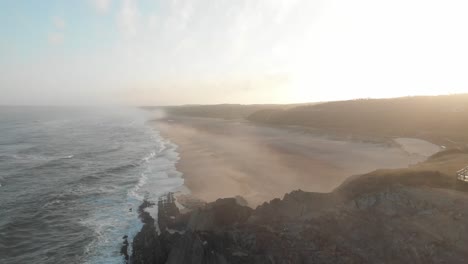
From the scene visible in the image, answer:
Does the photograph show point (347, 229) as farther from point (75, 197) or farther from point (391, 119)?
point (391, 119)

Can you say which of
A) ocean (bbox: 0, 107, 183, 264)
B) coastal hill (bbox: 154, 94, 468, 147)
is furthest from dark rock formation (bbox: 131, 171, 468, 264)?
coastal hill (bbox: 154, 94, 468, 147)

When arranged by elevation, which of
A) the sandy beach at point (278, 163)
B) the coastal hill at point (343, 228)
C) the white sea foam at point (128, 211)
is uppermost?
the coastal hill at point (343, 228)

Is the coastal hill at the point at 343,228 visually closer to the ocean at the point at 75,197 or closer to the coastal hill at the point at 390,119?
the ocean at the point at 75,197

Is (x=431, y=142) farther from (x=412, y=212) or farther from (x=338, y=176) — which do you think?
(x=412, y=212)

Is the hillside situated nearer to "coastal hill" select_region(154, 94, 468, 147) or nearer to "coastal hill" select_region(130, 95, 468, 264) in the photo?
"coastal hill" select_region(154, 94, 468, 147)

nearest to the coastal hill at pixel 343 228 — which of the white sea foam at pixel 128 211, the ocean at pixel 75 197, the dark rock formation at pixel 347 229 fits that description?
the dark rock formation at pixel 347 229

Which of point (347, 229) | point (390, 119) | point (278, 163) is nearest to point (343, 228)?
point (347, 229)
